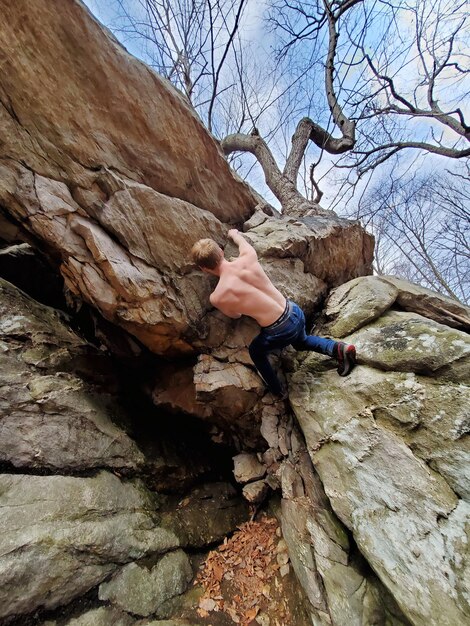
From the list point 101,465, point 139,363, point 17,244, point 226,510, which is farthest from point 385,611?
point 17,244

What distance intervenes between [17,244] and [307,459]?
244 inches

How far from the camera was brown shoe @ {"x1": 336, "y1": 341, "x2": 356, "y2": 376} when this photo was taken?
11.8 feet

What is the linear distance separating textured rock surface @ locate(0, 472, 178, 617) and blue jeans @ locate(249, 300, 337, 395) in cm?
243

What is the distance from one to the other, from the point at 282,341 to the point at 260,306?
0.56m

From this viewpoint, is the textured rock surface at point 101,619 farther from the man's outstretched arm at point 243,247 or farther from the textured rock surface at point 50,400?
the man's outstretched arm at point 243,247

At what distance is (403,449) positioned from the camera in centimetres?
276

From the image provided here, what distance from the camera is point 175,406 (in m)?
4.78

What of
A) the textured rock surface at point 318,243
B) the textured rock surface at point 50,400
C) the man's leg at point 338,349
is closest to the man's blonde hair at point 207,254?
the textured rock surface at point 318,243

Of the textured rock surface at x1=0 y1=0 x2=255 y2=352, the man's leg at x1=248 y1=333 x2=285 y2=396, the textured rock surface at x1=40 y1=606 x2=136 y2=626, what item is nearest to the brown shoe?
the man's leg at x1=248 y1=333 x2=285 y2=396

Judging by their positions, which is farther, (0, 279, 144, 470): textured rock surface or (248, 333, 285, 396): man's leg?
(248, 333, 285, 396): man's leg

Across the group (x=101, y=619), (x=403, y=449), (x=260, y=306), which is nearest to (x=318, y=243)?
(x=260, y=306)

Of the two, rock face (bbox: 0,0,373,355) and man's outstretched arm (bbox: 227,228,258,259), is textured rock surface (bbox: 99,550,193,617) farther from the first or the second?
man's outstretched arm (bbox: 227,228,258,259)

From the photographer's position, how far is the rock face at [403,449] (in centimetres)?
224

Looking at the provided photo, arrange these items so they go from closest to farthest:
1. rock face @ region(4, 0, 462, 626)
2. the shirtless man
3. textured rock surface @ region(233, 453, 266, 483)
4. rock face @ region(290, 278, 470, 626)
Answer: rock face @ region(290, 278, 470, 626)
rock face @ region(4, 0, 462, 626)
the shirtless man
textured rock surface @ region(233, 453, 266, 483)
